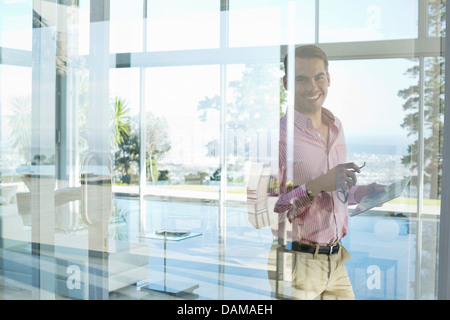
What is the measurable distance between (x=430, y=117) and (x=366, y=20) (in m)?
0.54

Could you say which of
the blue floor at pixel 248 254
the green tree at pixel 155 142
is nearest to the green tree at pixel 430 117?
the blue floor at pixel 248 254

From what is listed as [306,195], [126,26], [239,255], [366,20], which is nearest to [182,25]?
[126,26]

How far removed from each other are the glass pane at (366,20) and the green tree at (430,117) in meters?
0.15

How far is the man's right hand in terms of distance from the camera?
2361 mm

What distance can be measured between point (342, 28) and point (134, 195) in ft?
4.64

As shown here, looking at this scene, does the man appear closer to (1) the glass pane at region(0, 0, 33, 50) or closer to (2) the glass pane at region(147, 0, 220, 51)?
(2) the glass pane at region(147, 0, 220, 51)

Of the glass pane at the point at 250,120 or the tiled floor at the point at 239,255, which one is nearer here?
the tiled floor at the point at 239,255

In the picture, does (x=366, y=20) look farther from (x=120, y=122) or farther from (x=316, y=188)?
(x=120, y=122)

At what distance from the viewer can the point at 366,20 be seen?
234 centimetres

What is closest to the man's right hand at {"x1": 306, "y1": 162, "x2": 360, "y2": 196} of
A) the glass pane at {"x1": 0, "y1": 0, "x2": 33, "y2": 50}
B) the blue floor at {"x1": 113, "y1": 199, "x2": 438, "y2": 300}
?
the blue floor at {"x1": 113, "y1": 199, "x2": 438, "y2": 300}

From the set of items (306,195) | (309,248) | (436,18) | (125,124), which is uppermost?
(436,18)

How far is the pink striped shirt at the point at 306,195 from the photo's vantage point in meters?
2.40

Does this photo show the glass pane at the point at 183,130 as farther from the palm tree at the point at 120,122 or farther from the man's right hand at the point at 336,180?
the man's right hand at the point at 336,180
